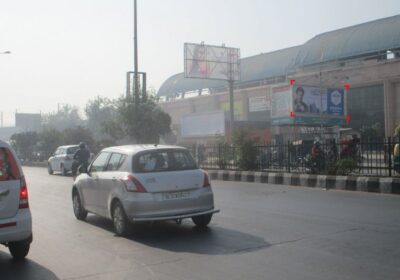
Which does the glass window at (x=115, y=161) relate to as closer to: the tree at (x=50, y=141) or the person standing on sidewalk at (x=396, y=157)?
the person standing on sidewalk at (x=396, y=157)

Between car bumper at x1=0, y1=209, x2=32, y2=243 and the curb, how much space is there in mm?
10497

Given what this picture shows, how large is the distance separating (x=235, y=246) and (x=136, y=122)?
20.8m

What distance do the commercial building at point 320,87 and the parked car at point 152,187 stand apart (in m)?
26.3

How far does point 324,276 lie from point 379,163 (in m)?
10.9

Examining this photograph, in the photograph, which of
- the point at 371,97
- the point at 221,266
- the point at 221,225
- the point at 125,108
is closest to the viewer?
the point at 221,266

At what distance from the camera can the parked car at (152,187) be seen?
8147mm

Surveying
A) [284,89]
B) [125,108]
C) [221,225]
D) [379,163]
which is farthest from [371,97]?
[221,225]

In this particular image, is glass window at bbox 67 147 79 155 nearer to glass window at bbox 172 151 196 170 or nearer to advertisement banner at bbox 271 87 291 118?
advertisement banner at bbox 271 87 291 118

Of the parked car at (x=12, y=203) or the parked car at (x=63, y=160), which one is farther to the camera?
the parked car at (x=63, y=160)

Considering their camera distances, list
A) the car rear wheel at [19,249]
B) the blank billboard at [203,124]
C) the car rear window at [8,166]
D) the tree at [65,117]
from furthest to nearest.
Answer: the tree at [65,117]
the blank billboard at [203,124]
the car rear wheel at [19,249]
the car rear window at [8,166]

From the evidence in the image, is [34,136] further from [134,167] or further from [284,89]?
[134,167]

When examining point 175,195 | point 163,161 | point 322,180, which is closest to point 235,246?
point 175,195

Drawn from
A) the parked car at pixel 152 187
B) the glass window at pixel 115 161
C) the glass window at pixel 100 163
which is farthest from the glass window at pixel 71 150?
the glass window at pixel 115 161

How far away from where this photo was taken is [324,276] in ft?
18.1
